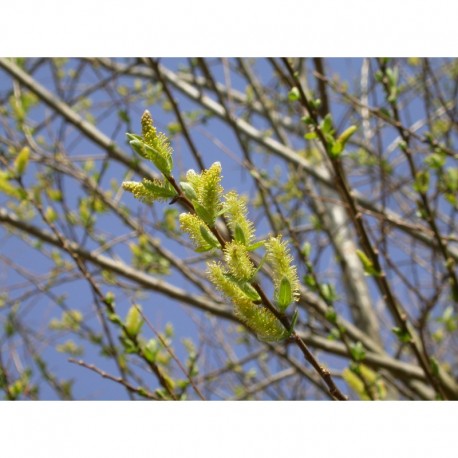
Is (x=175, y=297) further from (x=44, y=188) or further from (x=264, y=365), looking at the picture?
(x=264, y=365)

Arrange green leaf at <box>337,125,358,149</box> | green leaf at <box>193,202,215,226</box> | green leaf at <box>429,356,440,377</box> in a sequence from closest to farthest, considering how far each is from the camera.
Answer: green leaf at <box>193,202,215,226</box> < green leaf at <box>337,125,358,149</box> < green leaf at <box>429,356,440,377</box>

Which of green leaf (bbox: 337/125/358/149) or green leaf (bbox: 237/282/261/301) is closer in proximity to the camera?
green leaf (bbox: 237/282/261/301)

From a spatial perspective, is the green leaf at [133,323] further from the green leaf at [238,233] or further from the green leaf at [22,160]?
the green leaf at [238,233]

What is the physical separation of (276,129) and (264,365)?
1401 mm

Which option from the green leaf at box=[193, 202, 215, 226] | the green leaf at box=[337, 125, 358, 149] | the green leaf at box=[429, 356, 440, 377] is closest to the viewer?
the green leaf at box=[193, 202, 215, 226]

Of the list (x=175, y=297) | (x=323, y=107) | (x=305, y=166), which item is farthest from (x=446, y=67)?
(x=175, y=297)

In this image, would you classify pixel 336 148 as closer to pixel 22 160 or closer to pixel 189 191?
pixel 189 191

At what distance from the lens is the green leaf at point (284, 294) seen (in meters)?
0.73

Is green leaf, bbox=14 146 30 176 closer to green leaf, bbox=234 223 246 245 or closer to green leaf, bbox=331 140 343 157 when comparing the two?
green leaf, bbox=331 140 343 157

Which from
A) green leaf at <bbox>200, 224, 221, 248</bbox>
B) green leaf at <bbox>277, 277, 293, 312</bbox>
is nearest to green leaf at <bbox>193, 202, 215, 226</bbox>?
green leaf at <bbox>200, 224, 221, 248</bbox>

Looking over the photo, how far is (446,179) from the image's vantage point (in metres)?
2.16

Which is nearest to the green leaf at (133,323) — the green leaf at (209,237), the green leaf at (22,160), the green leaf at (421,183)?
the green leaf at (22,160)

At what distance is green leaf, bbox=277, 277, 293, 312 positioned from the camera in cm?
73

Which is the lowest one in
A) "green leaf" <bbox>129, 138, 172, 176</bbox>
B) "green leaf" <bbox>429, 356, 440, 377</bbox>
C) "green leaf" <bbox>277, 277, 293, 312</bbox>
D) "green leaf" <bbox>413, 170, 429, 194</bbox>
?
"green leaf" <bbox>277, 277, 293, 312</bbox>
